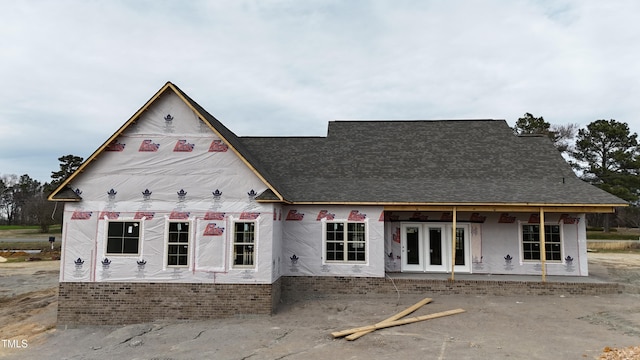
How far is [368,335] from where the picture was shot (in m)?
9.27

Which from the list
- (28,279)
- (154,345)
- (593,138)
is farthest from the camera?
(593,138)

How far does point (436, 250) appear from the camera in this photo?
48.2ft

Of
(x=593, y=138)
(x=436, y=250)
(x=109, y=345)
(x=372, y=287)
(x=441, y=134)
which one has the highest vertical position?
(x=593, y=138)

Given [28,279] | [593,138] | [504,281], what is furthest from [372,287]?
[593,138]

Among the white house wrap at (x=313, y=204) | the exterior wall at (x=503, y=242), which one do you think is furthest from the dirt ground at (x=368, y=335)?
the exterior wall at (x=503, y=242)

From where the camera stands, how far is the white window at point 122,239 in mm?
11375

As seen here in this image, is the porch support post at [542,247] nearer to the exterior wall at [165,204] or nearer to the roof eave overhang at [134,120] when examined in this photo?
the roof eave overhang at [134,120]

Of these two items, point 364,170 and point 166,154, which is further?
point 364,170

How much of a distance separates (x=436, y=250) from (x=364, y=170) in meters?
4.15

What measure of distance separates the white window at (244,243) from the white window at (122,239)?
2897 mm

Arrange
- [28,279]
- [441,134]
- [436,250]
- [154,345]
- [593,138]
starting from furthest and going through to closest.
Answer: [593,138]
[28,279]
[441,134]
[436,250]
[154,345]

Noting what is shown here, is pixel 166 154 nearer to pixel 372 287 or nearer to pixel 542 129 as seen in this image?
pixel 372 287

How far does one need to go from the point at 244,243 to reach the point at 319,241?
10.1ft

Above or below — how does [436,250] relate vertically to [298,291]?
above
